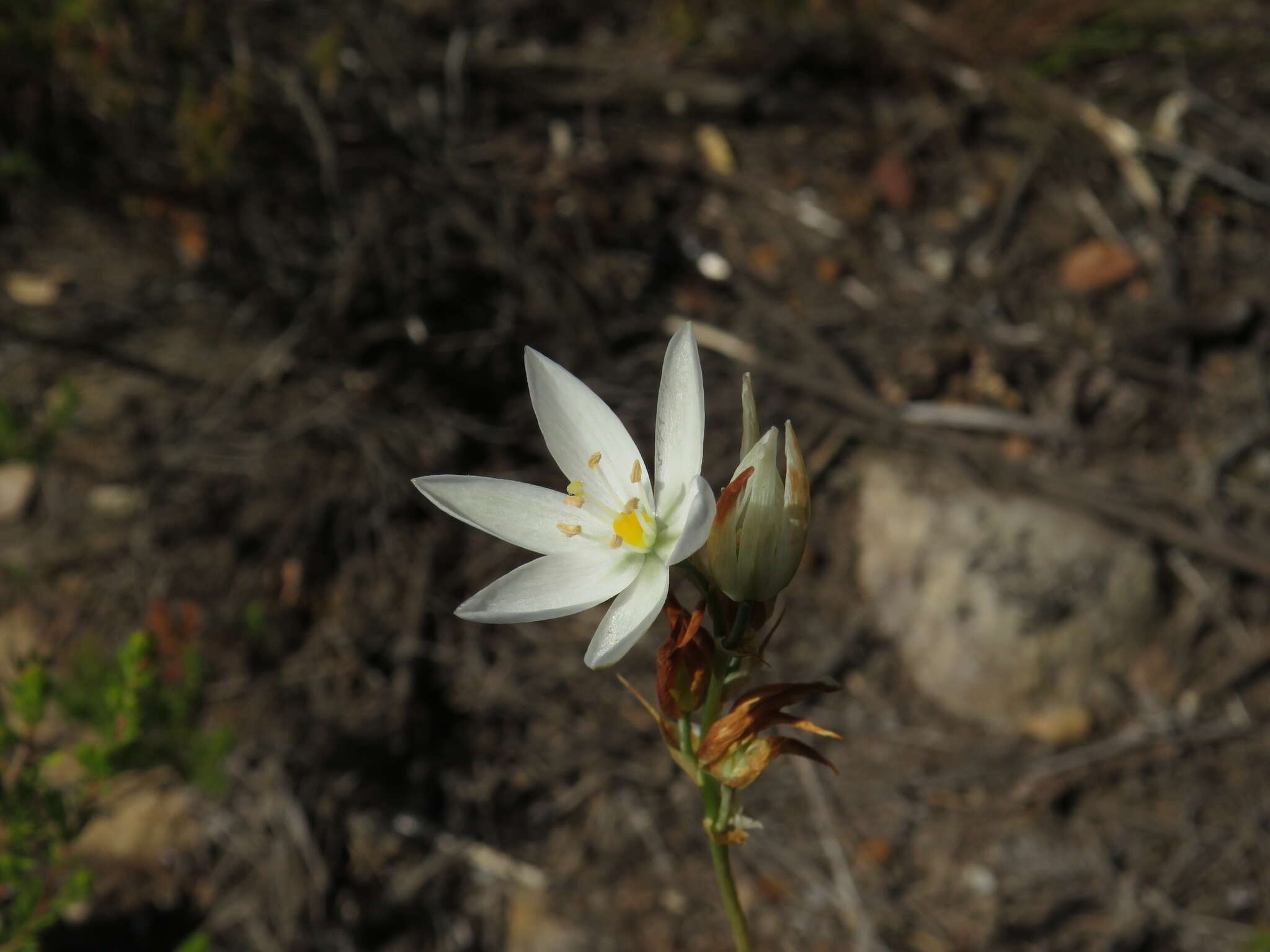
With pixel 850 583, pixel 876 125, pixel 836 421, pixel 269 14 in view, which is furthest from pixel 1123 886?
pixel 269 14

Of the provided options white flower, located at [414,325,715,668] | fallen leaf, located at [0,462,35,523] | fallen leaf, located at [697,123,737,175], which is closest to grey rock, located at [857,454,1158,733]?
fallen leaf, located at [697,123,737,175]

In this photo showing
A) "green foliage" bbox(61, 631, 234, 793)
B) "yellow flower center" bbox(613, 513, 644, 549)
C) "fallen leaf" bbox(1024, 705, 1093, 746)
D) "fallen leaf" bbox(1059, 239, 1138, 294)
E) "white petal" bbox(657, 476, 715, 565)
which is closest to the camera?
"white petal" bbox(657, 476, 715, 565)

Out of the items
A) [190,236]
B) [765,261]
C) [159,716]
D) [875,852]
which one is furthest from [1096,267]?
[159,716]

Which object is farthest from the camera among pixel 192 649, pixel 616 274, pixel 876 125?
pixel 876 125

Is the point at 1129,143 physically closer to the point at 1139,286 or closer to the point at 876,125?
the point at 1139,286

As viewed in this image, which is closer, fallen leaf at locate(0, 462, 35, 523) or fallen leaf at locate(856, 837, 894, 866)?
fallen leaf at locate(856, 837, 894, 866)

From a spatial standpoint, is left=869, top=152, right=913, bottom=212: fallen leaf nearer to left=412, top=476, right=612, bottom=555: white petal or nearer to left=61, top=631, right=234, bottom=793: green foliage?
left=412, top=476, right=612, bottom=555: white petal

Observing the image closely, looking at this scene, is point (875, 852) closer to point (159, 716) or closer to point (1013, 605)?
point (1013, 605)

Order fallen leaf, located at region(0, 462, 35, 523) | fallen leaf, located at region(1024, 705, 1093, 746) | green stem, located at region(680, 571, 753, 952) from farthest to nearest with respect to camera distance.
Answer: fallen leaf, located at region(0, 462, 35, 523) → fallen leaf, located at region(1024, 705, 1093, 746) → green stem, located at region(680, 571, 753, 952)
